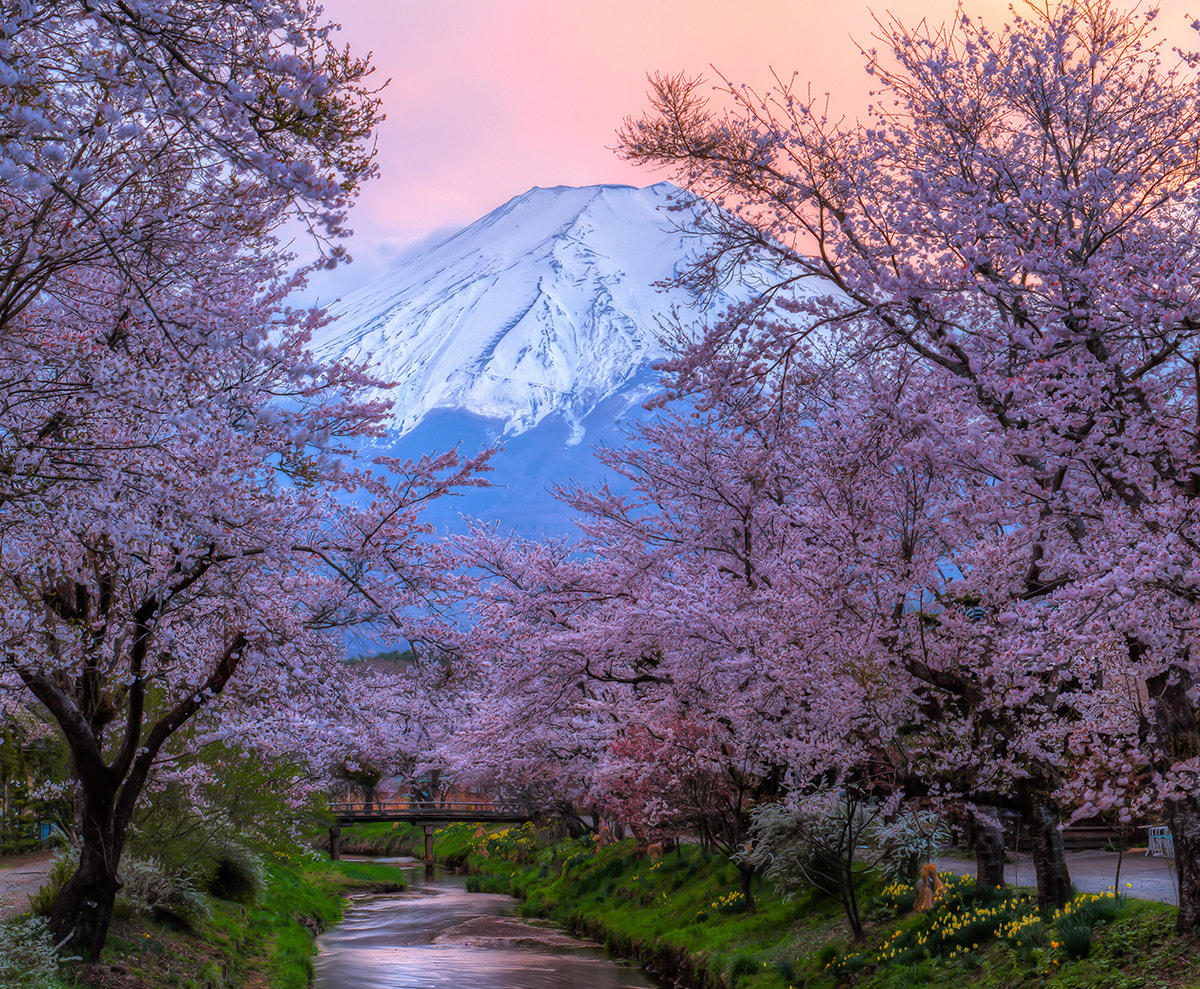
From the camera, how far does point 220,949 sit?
43.5 feet

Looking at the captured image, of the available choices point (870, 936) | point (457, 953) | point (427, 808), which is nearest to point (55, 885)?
point (870, 936)

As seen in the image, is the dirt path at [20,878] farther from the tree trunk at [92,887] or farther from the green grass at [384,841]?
the green grass at [384,841]

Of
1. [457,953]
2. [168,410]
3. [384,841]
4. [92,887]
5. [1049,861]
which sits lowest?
[384,841]

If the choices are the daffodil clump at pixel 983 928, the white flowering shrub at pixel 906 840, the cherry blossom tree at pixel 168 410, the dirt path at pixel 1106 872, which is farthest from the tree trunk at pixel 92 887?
the dirt path at pixel 1106 872

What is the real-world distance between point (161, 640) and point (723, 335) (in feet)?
19.6

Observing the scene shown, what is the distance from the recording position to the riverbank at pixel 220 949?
32.2 ft

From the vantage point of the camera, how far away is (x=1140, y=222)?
8.76 metres

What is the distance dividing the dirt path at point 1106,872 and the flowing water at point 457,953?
5.70 meters

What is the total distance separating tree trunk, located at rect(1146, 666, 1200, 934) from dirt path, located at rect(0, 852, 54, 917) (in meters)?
11.2

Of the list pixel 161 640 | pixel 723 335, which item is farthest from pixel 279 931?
pixel 723 335

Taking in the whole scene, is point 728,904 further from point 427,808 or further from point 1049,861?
point 427,808

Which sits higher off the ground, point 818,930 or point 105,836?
point 105,836

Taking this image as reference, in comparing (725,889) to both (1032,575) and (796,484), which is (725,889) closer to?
(796,484)

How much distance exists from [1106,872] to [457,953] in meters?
12.2
